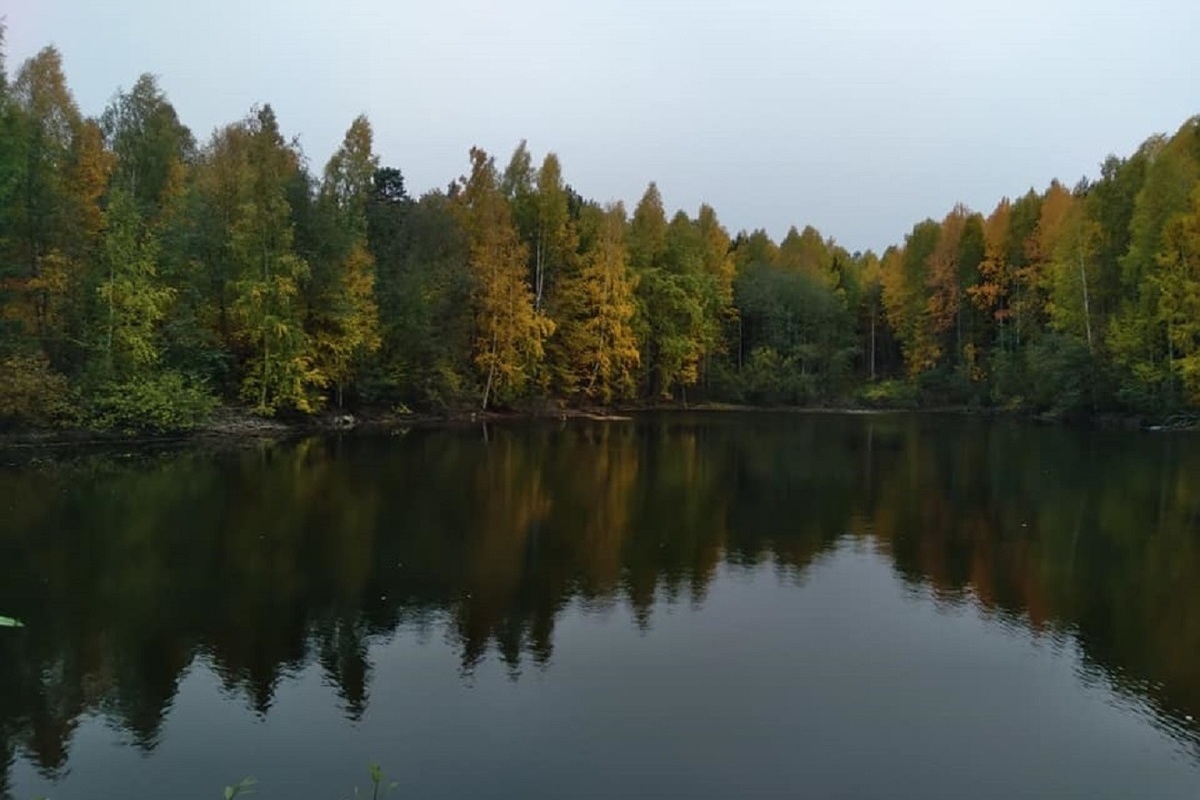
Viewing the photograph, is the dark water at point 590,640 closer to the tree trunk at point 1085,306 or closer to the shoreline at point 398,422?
the shoreline at point 398,422

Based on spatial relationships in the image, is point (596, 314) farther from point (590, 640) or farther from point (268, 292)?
point (590, 640)

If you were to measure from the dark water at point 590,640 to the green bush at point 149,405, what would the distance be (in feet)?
24.2

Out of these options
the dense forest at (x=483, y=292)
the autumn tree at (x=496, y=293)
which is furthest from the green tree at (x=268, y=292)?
the autumn tree at (x=496, y=293)

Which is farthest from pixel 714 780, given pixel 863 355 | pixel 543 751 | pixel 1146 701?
pixel 863 355

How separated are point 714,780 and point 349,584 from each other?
769 centimetres

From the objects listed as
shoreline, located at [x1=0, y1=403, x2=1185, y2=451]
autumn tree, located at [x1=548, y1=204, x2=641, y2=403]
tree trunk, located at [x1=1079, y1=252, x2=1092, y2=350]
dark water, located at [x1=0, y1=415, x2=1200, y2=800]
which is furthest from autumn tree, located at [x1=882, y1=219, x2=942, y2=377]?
dark water, located at [x1=0, y1=415, x2=1200, y2=800]

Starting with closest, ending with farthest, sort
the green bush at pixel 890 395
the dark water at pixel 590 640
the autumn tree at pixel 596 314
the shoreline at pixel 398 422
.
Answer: the dark water at pixel 590 640, the shoreline at pixel 398 422, the autumn tree at pixel 596 314, the green bush at pixel 890 395

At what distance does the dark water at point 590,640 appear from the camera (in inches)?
332

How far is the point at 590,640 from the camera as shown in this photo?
11.9 meters

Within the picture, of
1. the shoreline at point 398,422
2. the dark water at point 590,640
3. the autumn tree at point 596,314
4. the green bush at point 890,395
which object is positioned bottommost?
the dark water at point 590,640

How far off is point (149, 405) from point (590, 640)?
25286 mm

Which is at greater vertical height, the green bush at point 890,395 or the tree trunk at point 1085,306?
the tree trunk at point 1085,306

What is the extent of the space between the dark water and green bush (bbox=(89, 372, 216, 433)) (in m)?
7.38

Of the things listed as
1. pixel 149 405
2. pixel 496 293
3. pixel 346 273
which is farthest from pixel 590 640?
pixel 496 293
